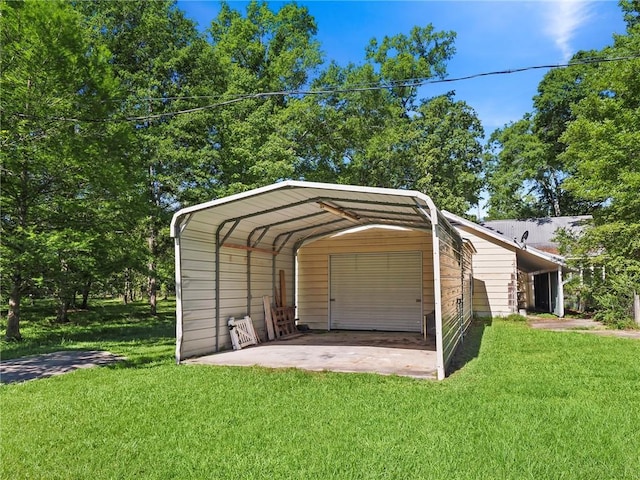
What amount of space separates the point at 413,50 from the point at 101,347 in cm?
2407

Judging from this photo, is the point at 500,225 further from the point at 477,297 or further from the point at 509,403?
the point at 509,403

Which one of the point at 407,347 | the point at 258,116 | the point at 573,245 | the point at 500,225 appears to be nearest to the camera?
the point at 407,347

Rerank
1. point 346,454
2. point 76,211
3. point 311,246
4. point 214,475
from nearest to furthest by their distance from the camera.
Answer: point 214,475, point 346,454, point 76,211, point 311,246

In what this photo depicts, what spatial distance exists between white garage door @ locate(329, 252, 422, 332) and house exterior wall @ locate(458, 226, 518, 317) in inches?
98.9

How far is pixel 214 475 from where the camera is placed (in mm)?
2871

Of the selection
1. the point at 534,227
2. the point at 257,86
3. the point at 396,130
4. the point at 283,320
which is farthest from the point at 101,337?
the point at 534,227

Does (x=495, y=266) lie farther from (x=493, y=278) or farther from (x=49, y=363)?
(x=49, y=363)

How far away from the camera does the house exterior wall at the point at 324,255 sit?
462 inches

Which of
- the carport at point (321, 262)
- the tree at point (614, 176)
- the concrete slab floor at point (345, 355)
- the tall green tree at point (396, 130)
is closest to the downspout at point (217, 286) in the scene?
the carport at point (321, 262)

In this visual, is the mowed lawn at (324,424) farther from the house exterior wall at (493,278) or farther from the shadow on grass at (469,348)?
the house exterior wall at (493,278)

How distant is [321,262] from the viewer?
12.2 metres

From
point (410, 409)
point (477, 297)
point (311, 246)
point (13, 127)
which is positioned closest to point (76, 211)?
point (13, 127)

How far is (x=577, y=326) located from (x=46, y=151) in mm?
12558

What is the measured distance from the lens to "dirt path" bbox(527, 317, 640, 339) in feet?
32.1
